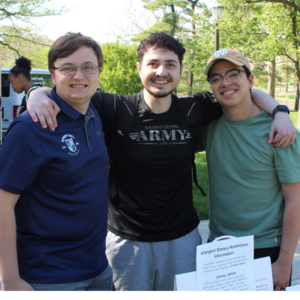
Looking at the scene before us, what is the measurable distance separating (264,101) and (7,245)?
6.57ft

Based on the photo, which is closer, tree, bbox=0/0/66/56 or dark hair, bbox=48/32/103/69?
dark hair, bbox=48/32/103/69

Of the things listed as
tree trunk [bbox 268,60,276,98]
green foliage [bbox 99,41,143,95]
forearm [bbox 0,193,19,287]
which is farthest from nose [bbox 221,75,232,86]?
tree trunk [bbox 268,60,276,98]

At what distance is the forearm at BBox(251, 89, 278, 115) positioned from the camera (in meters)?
2.35

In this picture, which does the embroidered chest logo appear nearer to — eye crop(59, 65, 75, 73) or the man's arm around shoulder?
eye crop(59, 65, 75, 73)

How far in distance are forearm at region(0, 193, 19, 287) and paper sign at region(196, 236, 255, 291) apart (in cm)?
93

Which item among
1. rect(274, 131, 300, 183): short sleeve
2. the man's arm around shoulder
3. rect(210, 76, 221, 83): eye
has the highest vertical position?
rect(210, 76, 221, 83): eye

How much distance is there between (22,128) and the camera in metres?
1.64

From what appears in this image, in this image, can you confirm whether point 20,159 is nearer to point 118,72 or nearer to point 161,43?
point 161,43

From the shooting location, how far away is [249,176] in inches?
89.1

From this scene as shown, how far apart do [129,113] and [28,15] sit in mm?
15673

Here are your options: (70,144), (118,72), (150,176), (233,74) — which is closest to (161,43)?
A: (233,74)

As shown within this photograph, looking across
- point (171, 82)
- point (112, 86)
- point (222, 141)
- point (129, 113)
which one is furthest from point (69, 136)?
point (112, 86)

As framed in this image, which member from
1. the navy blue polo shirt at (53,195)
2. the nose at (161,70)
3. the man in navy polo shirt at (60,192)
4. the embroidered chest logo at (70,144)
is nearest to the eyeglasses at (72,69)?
the man in navy polo shirt at (60,192)

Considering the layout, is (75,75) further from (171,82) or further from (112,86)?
(112,86)
